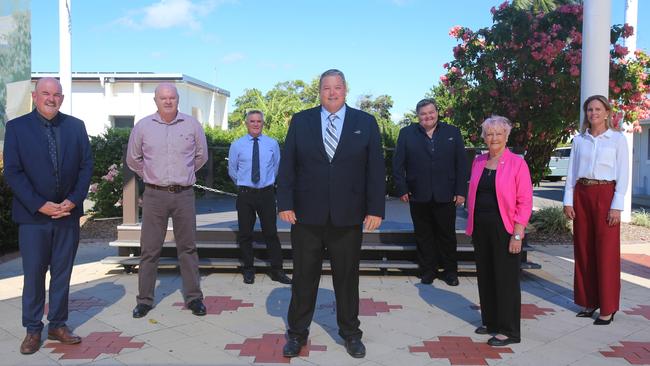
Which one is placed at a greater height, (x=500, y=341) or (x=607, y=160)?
(x=607, y=160)

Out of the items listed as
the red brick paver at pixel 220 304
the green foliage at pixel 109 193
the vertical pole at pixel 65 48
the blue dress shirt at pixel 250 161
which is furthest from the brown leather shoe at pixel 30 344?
the vertical pole at pixel 65 48

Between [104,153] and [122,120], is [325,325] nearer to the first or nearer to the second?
[104,153]

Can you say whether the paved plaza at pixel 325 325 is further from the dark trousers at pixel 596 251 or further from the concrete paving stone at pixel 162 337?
the dark trousers at pixel 596 251

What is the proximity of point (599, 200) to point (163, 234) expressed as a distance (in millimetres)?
3805

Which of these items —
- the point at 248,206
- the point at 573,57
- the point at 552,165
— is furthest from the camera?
the point at 552,165

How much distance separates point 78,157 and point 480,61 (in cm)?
711

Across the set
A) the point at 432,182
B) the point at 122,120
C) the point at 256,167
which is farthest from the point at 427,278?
the point at 122,120

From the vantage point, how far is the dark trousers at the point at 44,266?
411 cm

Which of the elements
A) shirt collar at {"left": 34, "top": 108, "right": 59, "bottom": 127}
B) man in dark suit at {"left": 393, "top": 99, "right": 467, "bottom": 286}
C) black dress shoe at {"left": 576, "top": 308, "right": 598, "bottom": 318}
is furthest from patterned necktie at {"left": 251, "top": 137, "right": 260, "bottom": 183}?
black dress shoe at {"left": 576, "top": 308, "right": 598, "bottom": 318}

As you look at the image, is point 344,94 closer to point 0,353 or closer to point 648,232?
point 0,353

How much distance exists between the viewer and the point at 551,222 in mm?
9609

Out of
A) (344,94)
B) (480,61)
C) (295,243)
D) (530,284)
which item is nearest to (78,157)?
(295,243)

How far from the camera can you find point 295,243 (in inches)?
163

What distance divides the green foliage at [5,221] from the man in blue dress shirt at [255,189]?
12.3 feet
